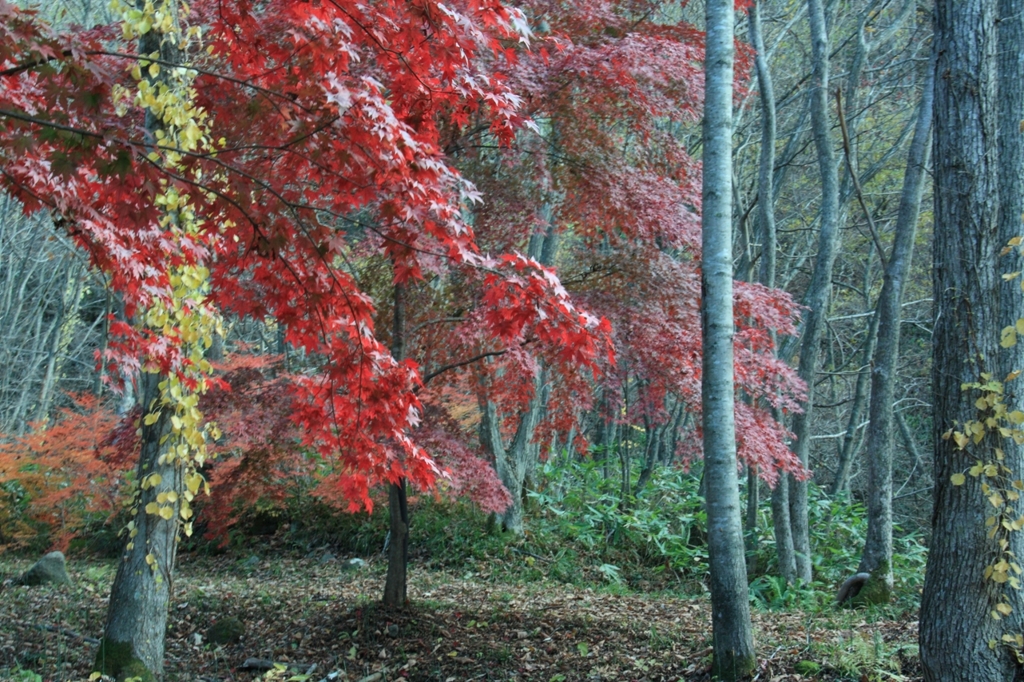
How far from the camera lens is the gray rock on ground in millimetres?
8383

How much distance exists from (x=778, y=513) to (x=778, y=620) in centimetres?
242

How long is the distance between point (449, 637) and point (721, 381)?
3.45 metres

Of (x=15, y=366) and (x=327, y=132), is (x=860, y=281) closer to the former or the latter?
(x=327, y=132)

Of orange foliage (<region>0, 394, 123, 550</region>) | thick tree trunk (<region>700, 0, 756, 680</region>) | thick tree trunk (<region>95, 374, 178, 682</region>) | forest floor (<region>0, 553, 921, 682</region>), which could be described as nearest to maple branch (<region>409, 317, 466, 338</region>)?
thick tree trunk (<region>95, 374, 178, 682</region>)

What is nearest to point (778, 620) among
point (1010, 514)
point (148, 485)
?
point (1010, 514)

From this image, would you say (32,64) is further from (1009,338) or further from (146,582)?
(1009,338)

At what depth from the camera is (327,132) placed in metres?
3.93

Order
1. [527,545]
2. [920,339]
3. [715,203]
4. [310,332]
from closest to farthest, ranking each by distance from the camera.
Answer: [310,332]
[715,203]
[527,545]
[920,339]

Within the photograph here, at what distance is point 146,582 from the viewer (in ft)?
17.3

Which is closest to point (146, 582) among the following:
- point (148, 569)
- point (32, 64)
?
point (148, 569)

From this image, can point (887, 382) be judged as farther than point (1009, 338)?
Yes

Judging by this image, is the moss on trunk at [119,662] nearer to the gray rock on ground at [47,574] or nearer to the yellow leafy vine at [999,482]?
the gray rock on ground at [47,574]

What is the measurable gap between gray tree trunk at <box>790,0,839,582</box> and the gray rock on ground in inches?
335

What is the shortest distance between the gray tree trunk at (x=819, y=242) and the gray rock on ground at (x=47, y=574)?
8.52m
